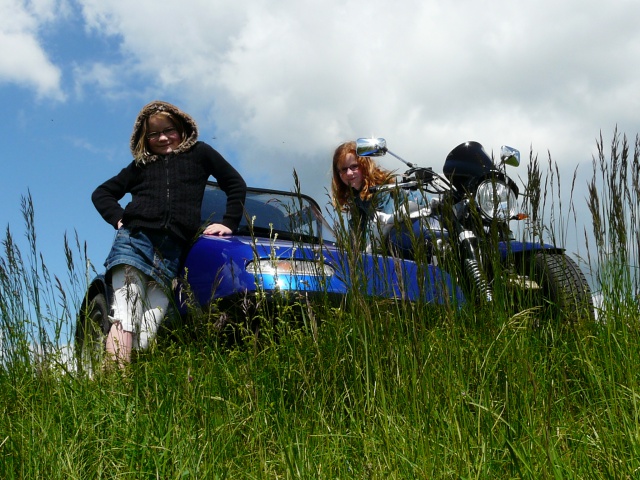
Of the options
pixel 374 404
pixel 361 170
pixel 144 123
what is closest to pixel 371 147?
pixel 361 170

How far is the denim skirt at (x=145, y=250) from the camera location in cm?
410

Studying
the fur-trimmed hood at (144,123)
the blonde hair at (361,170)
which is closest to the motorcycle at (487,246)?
the blonde hair at (361,170)

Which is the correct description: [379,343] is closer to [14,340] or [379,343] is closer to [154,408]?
[154,408]

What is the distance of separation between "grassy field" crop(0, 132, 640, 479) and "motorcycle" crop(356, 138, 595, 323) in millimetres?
148

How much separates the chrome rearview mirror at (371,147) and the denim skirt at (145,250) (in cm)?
117

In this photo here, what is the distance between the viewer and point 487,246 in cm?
272

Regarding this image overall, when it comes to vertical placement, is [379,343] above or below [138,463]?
above

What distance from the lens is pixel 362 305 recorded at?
2.06 metres

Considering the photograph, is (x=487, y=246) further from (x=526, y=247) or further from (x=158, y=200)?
(x=158, y=200)

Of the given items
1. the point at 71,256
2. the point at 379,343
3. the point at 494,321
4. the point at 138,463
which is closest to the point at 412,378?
the point at 379,343

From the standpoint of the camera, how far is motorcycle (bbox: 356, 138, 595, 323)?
2.59 m

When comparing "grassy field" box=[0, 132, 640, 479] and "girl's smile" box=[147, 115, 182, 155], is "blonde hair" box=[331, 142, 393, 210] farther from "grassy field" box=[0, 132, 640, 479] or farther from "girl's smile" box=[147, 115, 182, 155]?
"grassy field" box=[0, 132, 640, 479]

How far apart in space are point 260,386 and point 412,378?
28.6 inches

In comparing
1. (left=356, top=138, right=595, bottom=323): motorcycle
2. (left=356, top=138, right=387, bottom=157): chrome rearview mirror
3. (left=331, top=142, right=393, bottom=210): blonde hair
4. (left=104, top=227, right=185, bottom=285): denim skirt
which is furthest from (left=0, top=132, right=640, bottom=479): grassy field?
(left=331, top=142, right=393, bottom=210): blonde hair
